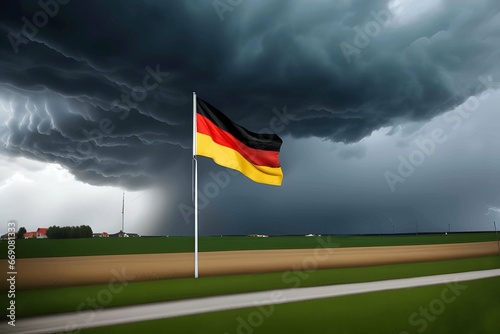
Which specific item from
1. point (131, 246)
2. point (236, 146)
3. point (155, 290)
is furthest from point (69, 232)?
point (155, 290)

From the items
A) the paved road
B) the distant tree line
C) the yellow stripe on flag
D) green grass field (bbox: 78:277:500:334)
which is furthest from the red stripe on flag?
the distant tree line


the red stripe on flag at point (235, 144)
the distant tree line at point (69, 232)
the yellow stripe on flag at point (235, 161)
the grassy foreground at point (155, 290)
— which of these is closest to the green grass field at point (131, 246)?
the distant tree line at point (69, 232)

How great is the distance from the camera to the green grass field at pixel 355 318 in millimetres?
7520

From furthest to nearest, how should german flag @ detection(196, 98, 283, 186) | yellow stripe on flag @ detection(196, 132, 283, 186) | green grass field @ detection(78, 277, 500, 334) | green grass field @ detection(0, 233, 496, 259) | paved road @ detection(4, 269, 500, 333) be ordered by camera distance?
green grass field @ detection(0, 233, 496, 259)
german flag @ detection(196, 98, 283, 186)
yellow stripe on flag @ detection(196, 132, 283, 186)
paved road @ detection(4, 269, 500, 333)
green grass field @ detection(78, 277, 500, 334)

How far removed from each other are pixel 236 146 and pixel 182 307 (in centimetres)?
773

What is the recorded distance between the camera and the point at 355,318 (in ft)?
27.7

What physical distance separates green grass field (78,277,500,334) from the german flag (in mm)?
6934

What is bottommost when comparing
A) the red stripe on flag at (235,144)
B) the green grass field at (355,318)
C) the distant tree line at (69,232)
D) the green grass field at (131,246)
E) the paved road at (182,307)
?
the green grass field at (355,318)

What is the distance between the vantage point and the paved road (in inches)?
310

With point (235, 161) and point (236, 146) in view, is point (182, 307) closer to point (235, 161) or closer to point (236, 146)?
point (235, 161)

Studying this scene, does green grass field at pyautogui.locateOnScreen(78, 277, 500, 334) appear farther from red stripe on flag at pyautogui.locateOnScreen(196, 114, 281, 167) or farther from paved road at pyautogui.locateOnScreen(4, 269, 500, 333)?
red stripe on flag at pyautogui.locateOnScreen(196, 114, 281, 167)

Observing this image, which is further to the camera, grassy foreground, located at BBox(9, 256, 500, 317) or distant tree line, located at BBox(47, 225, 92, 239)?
distant tree line, located at BBox(47, 225, 92, 239)

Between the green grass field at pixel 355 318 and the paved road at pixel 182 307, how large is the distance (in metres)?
0.59

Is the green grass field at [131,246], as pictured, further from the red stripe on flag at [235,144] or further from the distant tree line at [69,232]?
the red stripe on flag at [235,144]
